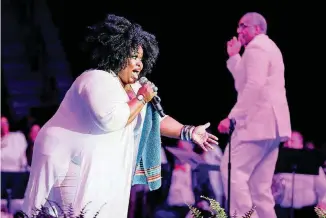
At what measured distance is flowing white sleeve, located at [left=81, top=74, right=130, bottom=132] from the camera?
3340 millimetres

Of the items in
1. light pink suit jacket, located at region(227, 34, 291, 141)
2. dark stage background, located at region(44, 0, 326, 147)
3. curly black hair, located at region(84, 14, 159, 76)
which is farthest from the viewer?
dark stage background, located at region(44, 0, 326, 147)

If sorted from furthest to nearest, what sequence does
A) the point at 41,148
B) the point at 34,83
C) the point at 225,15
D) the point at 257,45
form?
1. the point at 34,83
2. the point at 225,15
3. the point at 257,45
4. the point at 41,148

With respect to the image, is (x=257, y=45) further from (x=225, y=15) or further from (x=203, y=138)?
(x=203, y=138)

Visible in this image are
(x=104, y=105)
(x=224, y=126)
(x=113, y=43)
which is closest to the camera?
(x=104, y=105)

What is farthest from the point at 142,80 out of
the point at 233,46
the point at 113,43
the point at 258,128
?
the point at 233,46

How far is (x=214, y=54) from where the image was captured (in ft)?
20.5

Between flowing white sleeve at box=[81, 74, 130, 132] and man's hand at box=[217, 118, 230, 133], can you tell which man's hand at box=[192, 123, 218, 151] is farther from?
man's hand at box=[217, 118, 230, 133]

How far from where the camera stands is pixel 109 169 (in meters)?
3.49

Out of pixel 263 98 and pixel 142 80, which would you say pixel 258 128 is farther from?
pixel 142 80

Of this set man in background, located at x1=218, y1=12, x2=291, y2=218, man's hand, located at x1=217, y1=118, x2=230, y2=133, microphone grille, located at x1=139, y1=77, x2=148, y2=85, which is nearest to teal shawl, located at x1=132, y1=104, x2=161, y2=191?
microphone grille, located at x1=139, y1=77, x2=148, y2=85

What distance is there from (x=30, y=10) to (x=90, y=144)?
351 centimetres

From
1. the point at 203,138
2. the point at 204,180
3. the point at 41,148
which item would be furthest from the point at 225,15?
the point at 41,148

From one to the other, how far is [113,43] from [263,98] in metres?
2.43

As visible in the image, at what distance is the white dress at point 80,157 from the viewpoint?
135 inches
